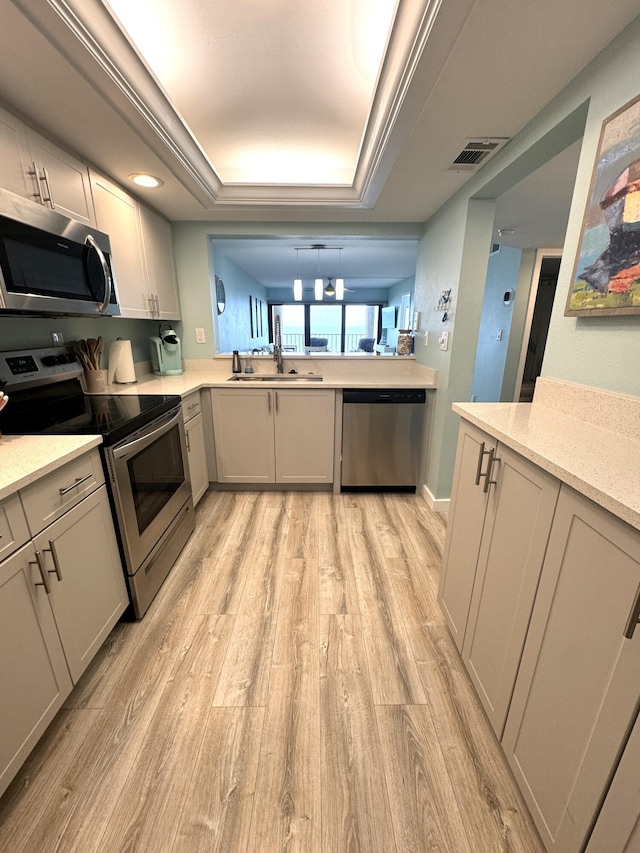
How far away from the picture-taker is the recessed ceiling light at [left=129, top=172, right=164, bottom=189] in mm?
1953

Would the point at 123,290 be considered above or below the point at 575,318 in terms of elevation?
above

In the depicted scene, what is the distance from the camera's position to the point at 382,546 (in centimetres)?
212

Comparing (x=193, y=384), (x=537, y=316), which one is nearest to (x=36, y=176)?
(x=193, y=384)

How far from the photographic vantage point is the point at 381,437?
263 centimetres

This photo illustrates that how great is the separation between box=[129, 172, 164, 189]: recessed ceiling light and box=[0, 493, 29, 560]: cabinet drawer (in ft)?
6.40

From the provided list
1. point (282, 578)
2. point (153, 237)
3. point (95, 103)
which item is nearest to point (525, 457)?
point (282, 578)

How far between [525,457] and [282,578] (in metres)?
1.42

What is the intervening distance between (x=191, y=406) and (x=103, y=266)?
970 millimetres

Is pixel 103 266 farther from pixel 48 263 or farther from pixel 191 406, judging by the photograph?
pixel 191 406

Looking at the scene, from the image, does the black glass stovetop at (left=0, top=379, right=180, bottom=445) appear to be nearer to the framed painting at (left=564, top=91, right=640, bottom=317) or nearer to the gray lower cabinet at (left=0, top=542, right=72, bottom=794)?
the gray lower cabinet at (left=0, top=542, right=72, bottom=794)

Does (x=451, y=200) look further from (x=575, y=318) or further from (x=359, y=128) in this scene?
(x=575, y=318)

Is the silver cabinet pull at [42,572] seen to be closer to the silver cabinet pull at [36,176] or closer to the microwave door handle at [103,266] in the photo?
the microwave door handle at [103,266]

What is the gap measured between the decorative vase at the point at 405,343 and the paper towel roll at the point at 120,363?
2250 mm

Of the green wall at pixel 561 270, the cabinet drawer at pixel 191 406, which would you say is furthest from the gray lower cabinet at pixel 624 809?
the cabinet drawer at pixel 191 406
